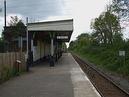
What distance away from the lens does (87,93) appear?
687 inches

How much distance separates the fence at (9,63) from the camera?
80.8ft

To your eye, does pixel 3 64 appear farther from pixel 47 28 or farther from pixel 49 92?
pixel 47 28

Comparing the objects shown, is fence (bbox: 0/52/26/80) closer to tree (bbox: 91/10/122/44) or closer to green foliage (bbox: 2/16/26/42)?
green foliage (bbox: 2/16/26/42)

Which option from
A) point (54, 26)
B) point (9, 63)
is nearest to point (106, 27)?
point (54, 26)

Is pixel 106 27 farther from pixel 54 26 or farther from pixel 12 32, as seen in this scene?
pixel 54 26

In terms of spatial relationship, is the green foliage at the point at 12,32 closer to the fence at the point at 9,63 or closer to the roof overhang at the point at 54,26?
the roof overhang at the point at 54,26

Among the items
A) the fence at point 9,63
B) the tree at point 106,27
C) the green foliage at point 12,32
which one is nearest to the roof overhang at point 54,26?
the fence at point 9,63

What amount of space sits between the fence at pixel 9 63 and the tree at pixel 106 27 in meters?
38.3

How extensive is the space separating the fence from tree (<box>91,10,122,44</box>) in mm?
38294

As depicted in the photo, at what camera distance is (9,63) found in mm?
27344

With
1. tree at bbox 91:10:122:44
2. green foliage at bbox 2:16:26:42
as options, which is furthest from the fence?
tree at bbox 91:10:122:44

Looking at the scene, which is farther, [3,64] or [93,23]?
[93,23]

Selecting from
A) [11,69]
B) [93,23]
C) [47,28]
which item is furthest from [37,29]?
[93,23]

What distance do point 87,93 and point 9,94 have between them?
335cm
